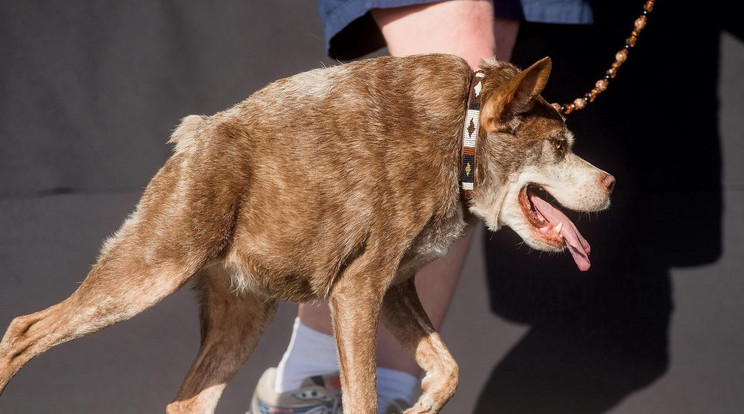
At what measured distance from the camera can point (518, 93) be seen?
2176mm

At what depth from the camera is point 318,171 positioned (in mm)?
2154

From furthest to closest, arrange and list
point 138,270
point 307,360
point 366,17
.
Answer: point 307,360
point 366,17
point 138,270

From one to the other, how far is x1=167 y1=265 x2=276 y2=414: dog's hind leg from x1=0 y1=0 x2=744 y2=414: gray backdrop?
3.43 feet

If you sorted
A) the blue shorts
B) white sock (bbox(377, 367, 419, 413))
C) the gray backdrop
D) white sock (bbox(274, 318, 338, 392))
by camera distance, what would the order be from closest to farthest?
the blue shorts → white sock (bbox(377, 367, 419, 413)) → white sock (bbox(274, 318, 338, 392)) → the gray backdrop

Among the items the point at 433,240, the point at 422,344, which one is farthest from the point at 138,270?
the point at 422,344

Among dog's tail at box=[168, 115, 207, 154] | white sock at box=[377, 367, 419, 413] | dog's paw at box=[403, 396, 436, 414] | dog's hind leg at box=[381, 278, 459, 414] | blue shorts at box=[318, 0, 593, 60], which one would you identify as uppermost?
blue shorts at box=[318, 0, 593, 60]

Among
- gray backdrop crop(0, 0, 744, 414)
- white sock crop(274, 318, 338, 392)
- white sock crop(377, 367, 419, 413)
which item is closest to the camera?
white sock crop(377, 367, 419, 413)

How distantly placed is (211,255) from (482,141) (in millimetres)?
651

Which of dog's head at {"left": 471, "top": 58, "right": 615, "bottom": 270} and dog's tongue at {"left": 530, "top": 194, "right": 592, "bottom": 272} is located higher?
dog's head at {"left": 471, "top": 58, "right": 615, "bottom": 270}

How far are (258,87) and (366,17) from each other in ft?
3.95

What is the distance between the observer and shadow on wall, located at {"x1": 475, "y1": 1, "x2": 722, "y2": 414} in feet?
12.1

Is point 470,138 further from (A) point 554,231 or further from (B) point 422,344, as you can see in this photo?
(B) point 422,344

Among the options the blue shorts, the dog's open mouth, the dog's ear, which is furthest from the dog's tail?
the dog's open mouth

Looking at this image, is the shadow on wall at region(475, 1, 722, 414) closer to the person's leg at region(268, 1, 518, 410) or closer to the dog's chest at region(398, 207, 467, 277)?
the person's leg at region(268, 1, 518, 410)
